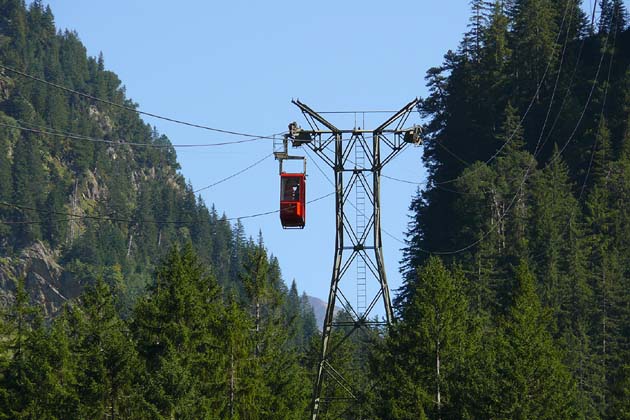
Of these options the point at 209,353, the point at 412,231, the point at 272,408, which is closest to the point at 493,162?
the point at 412,231

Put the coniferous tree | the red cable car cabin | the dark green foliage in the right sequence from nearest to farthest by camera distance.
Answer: the red cable car cabin
the coniferous tree
the dark green foliage

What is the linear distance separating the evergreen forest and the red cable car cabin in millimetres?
7498

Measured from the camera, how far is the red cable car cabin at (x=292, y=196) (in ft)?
184

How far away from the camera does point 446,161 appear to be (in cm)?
15988

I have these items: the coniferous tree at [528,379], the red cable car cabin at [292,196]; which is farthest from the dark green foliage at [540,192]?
the red cable car cabin at [292,196]

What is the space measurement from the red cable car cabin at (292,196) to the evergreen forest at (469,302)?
295 inches

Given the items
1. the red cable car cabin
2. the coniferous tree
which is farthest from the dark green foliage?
the red cable car cabin

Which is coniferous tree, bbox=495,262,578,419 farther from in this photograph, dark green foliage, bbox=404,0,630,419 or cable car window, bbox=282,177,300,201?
cable car window, bbox=282,177,300,201

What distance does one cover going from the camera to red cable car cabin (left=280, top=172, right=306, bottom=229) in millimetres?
56125

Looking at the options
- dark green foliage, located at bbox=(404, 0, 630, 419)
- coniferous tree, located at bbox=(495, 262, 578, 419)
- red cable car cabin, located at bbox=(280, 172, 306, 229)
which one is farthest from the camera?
dark green foliage, located at bbox=(404, 0, 630, 419)

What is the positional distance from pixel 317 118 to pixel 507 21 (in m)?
115

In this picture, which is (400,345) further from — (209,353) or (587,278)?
(587,278)

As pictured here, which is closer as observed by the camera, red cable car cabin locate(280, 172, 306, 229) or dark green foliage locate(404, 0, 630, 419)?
red cable car cabin locate(280, 172, 306, 229)

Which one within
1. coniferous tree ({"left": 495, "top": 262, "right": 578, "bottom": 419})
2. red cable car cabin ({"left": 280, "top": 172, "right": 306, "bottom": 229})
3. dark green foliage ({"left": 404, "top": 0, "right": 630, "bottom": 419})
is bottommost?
coniferous tree ({"left": 495, "top": 262, "right": 578, "bottom": 419})
